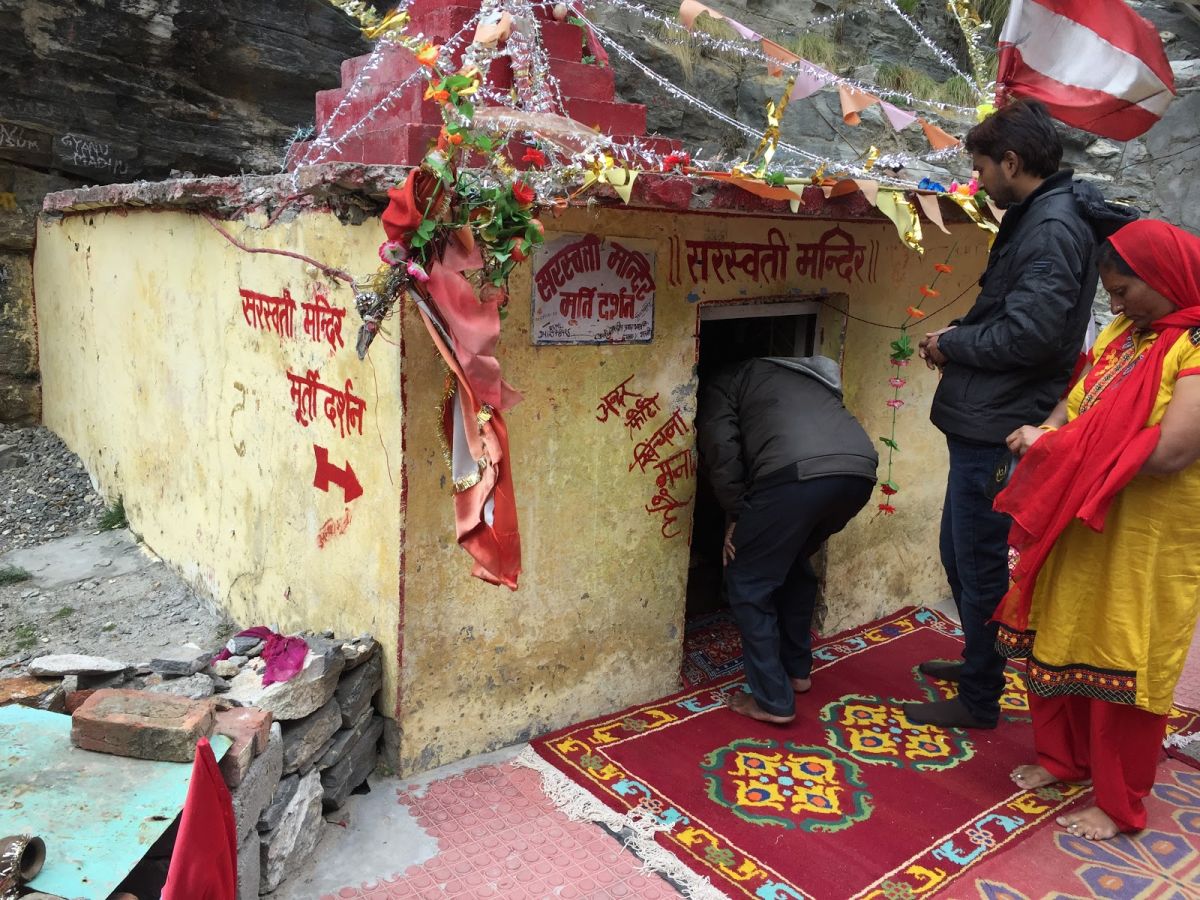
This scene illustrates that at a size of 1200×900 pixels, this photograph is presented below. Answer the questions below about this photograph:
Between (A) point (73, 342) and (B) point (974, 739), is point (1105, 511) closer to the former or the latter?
(B) point (974, 739)

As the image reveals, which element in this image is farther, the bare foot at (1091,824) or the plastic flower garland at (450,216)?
the bare foot at (1091,824)

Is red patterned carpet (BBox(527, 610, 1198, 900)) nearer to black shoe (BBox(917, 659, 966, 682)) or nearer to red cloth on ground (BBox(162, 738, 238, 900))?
black shoe (BBox(917, 659, 966, 682))

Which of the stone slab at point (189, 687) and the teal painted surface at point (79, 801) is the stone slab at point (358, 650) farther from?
the teal painted surface at point (79, 801)

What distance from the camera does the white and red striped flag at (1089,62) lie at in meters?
4.30

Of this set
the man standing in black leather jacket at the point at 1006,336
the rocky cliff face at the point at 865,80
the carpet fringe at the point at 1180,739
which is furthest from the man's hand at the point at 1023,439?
the rocky cliff face at the point at 865,80

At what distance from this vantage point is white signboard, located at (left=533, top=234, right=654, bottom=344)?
3531 millimetres

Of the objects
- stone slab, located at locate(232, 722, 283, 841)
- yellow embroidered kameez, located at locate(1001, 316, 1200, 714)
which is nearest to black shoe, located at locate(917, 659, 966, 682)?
yellow embroidered kameez, located at locate(1001, 316, 1200, 714)

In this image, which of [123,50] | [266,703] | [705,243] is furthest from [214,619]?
[123,50]

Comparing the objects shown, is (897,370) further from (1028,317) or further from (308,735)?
(308,735)

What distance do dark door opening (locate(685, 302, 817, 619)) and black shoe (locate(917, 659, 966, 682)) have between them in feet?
4.35

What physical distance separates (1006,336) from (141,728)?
3.26m

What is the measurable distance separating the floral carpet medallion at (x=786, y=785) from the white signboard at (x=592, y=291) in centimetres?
182

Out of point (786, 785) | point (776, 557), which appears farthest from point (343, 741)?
point (776, 557)

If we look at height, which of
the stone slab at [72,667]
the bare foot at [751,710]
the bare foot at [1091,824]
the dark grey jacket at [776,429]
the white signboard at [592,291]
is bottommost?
the bare foot at [751,710]
